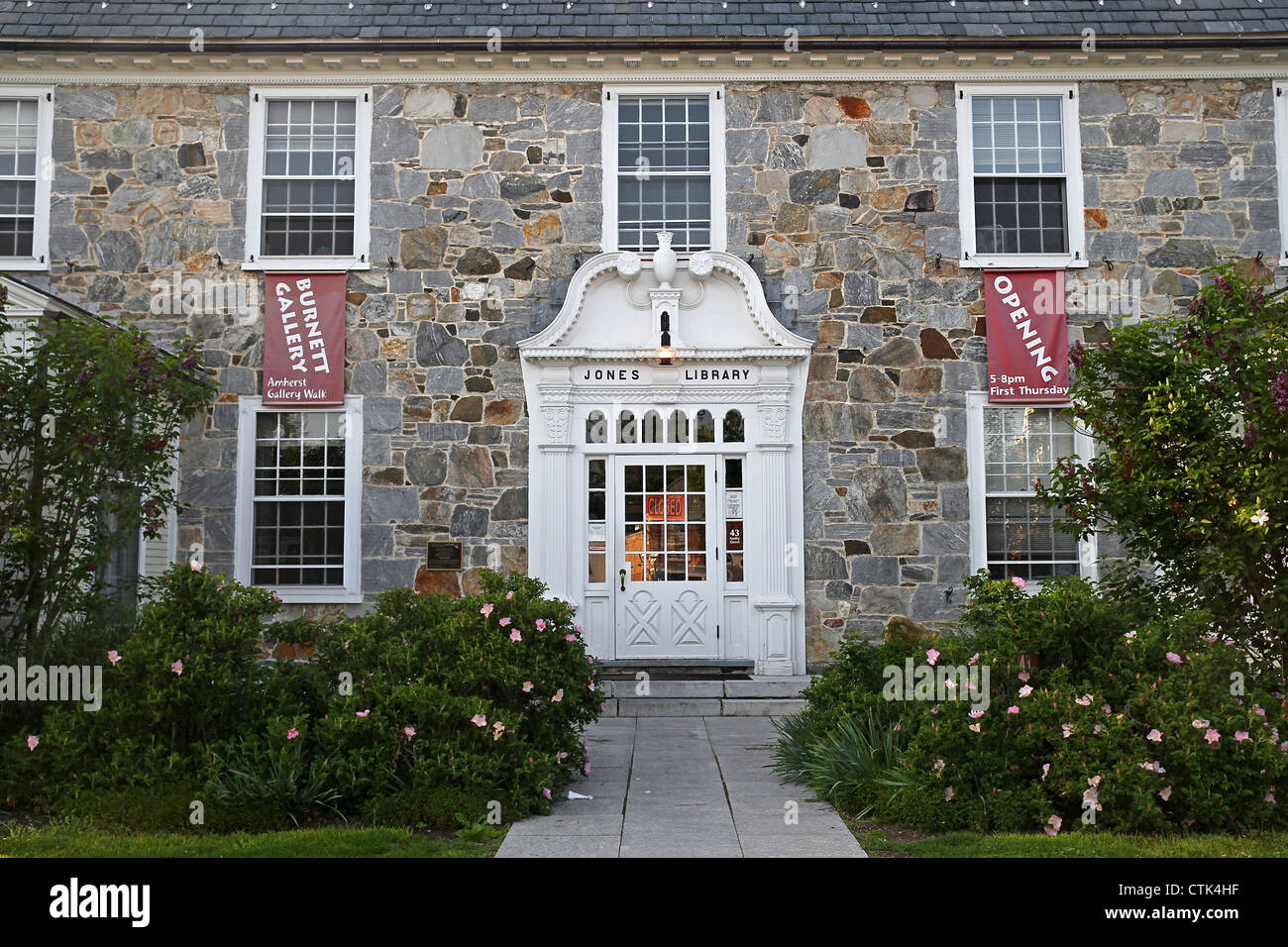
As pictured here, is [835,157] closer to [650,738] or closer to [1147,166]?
[1147,166]

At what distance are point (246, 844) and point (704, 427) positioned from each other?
680 cm

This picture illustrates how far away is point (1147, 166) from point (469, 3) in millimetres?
7600

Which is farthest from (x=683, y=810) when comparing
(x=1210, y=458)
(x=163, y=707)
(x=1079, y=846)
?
(x=1210, y=458)

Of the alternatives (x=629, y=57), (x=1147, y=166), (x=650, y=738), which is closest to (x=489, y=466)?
(x=650, y=738)

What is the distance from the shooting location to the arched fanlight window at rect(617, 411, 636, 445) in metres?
11.1

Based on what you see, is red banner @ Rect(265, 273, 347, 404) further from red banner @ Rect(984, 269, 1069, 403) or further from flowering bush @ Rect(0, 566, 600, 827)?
red banner @ Rect(984, 269, 1069, 403)

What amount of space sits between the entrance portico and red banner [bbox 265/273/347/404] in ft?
6.87

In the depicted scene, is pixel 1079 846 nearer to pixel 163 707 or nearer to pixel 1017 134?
pixel 163 707

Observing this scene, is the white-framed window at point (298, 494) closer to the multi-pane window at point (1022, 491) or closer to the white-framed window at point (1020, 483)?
the white-framed window at point (1020, 483)

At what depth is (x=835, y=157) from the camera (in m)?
11.3

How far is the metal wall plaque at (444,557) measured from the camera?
10.9 m

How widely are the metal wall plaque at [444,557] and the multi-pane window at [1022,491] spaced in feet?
18.1

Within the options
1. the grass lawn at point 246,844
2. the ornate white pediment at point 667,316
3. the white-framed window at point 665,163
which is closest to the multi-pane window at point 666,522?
the ornate white pediment at point 667,316

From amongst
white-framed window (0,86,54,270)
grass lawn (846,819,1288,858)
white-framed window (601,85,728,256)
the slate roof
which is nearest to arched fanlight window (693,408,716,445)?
white-framed window (601,85,728,256)
